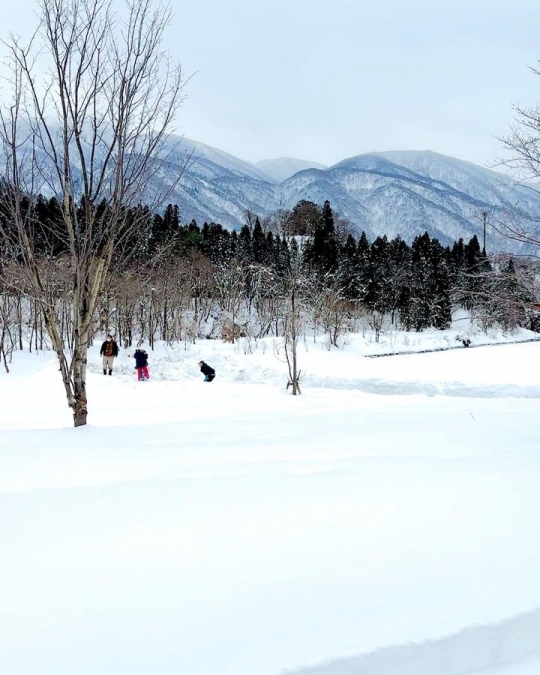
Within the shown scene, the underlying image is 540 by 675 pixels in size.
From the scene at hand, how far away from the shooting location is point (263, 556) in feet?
7.22

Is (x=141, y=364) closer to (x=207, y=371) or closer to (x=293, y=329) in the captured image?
(x=207, y=371)

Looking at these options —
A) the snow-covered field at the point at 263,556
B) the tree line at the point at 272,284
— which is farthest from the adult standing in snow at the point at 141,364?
the snow-covered field at the point at 263,556

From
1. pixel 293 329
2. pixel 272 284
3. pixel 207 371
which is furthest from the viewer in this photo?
pixel 272 284

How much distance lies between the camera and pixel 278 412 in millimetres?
5879

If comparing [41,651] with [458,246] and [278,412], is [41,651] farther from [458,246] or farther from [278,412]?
[458,246]

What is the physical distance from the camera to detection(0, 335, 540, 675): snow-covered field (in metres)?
1.75

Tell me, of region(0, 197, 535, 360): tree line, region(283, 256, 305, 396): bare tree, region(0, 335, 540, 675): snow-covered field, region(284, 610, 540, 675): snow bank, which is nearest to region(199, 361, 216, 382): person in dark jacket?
region(283, 256, 305, 396): bare tree

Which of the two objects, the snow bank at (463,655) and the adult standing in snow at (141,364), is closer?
the snow bank at (463,655)

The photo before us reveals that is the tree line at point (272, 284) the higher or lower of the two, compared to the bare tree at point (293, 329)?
higher

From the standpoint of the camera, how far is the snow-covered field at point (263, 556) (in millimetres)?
1749

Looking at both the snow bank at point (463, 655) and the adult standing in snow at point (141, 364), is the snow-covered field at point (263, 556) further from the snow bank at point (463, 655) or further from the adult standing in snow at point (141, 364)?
the adult standing in snow at point (141, 364)

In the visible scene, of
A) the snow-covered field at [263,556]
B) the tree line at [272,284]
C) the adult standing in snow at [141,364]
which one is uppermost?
the tree line at [272,284]

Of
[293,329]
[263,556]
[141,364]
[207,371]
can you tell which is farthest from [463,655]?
[141,364]

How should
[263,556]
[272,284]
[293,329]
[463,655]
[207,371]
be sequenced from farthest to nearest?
[272,284], [207,371], [293,329], [263,556], [463,655]
